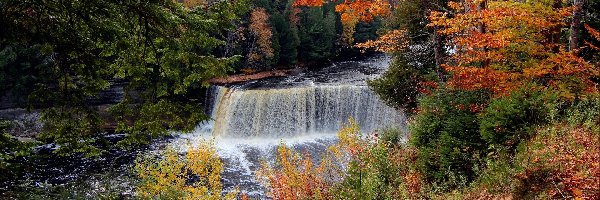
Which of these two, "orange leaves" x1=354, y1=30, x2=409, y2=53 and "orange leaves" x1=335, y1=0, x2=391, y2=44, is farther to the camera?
"orange leaves" x1=354, y1=30, x2=409, y2=53

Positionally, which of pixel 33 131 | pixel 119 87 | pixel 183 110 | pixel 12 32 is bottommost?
pixel 33 131

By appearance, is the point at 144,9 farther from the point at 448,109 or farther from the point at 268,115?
the point at 268,115

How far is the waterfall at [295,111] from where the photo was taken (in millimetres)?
27797

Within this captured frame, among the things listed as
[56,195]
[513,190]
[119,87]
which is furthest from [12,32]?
[119,87]

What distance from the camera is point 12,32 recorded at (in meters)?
4.51

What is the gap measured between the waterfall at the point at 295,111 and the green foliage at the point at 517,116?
59.3ft

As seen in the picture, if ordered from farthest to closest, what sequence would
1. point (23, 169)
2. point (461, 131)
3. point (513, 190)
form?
point (461, 131), point (513, 190), point (23, 169)

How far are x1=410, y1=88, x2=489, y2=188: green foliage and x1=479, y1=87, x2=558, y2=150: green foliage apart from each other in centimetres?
65

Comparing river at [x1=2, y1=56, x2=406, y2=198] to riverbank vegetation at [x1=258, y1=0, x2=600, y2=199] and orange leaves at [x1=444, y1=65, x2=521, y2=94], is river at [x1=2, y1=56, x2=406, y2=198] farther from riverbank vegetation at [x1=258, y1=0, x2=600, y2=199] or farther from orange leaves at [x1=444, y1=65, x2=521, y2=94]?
orange leaves at [x1=444, y1=65, x2=521, y2=94]

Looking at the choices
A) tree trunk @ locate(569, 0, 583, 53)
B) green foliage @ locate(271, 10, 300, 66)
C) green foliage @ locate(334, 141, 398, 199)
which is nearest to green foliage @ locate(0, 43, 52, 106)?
green foliage @ locate(271, 10, 300, 66)

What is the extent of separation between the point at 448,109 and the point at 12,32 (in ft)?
29.7

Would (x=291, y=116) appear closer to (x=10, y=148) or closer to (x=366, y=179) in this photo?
(x=366, y=179)

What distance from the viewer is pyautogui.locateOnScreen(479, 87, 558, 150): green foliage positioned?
28.1 feet

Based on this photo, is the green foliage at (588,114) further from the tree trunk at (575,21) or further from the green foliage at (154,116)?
the green foliage at (154,116)
